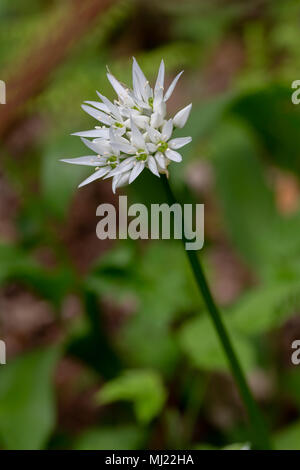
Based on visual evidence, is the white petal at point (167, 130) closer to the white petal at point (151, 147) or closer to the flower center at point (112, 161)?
the white petal at point (151, 147)

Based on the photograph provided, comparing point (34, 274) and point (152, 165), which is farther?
point (34, 274)

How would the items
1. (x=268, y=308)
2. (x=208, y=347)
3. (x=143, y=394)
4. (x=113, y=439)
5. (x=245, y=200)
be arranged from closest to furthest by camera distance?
(x=143, y=394)
(x=268, y=308)
(x=208, y=347)
(x=113, y=439)
(x=245, y=200)

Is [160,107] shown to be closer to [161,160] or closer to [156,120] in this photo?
[156,120]

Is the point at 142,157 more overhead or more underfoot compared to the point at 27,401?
more overhead

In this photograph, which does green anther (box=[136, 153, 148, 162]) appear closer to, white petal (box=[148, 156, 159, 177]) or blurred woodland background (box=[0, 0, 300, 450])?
white petal (box=[148, 156, 159, 177])
